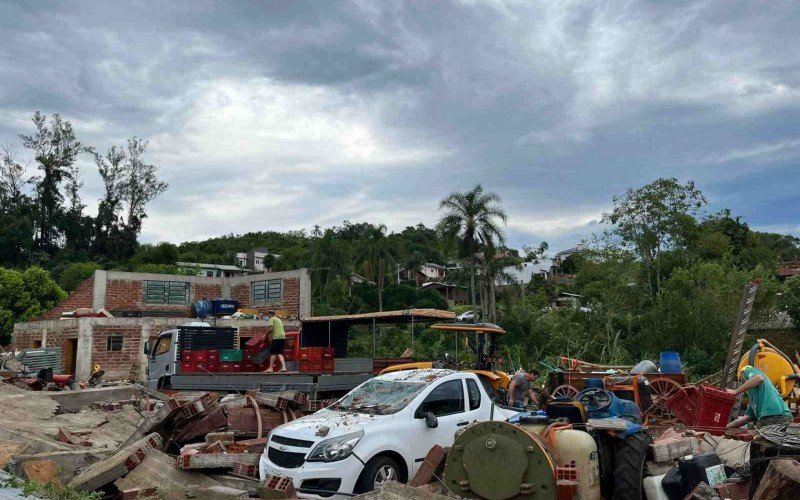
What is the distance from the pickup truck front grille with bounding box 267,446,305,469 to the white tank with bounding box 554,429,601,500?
314cm

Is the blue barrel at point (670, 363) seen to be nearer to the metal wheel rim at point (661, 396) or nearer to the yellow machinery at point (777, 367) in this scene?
the metal wheel rim at point (661, 396)

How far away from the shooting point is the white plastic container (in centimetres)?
739

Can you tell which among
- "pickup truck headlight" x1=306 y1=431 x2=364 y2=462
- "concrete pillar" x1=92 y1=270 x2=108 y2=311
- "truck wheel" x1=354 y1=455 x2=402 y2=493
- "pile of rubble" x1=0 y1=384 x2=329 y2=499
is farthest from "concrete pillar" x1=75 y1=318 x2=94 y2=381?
"truck wheel" x1=354 y1=455 x2=402 y2=493

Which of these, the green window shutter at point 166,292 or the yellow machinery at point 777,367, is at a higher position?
the green window shutter at point 166,292

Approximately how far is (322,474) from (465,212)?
38438 millimetres

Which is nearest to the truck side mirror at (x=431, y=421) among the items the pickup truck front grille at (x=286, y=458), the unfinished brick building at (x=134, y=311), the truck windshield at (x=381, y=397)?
the truck windshield at (x=381, y=397)

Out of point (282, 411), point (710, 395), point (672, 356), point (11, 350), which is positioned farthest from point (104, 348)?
point (710, 395)

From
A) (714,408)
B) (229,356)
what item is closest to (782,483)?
(714,408)

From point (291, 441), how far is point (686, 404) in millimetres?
7496

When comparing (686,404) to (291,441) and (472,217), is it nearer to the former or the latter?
(291,441)

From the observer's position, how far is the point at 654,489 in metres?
7.50

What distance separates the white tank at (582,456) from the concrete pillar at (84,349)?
88.0ft

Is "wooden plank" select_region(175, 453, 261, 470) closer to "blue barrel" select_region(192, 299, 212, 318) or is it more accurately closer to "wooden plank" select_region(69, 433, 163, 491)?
"wooden plank" select_region(69, 433, 163, 491)

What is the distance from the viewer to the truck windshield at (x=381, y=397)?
9336 millimetres
